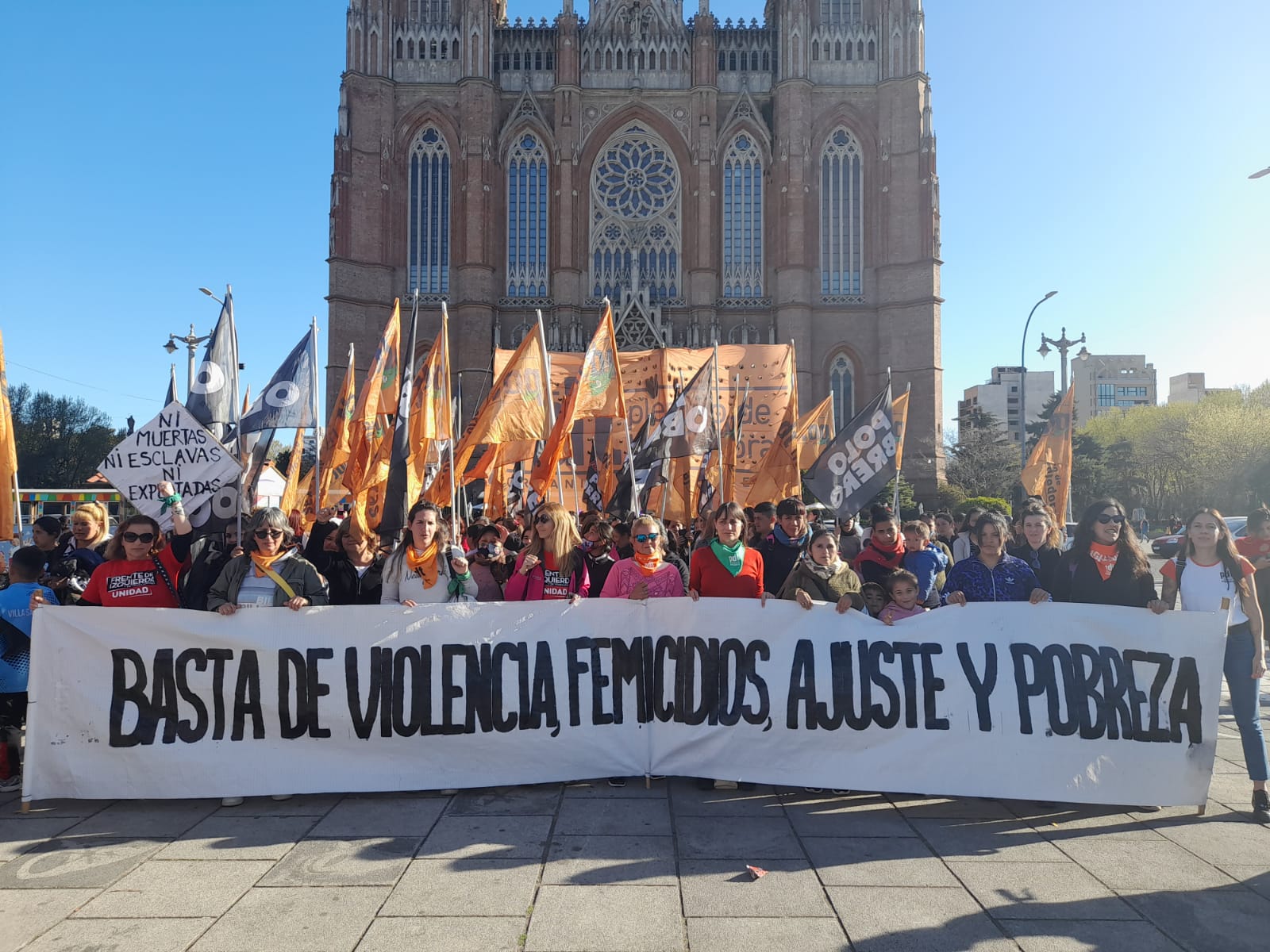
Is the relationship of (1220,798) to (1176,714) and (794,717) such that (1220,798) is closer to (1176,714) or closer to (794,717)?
(1176,714)

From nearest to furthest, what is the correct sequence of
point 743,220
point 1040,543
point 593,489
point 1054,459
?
point 1040,543
point 1054,459
point 593,489
point 743,220

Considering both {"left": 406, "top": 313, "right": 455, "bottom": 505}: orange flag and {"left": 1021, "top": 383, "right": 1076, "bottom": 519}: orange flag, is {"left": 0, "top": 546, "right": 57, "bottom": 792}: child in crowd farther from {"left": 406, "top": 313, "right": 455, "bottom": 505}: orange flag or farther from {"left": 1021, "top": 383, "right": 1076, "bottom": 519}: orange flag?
{"left": 1021, "top": 383, "right": 1076, "bottom": 519}: orange flag

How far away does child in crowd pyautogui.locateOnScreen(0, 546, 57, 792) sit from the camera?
16.5 ft

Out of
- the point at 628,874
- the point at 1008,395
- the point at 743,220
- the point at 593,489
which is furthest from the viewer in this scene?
the point at 1008,395

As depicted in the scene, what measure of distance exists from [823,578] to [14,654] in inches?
199

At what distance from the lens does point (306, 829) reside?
174 inches

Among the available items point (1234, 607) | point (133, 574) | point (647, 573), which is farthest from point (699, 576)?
point (133, 574)

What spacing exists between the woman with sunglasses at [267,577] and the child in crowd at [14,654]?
1145 millimetres

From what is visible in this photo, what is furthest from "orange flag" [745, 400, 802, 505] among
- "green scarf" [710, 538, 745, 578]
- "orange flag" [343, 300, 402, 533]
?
"green scarf" [710, 538, 745, 578]

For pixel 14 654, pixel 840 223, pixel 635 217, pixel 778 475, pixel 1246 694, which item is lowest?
pixel 1246 694

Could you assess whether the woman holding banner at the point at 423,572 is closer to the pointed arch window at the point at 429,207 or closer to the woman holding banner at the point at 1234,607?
the woman holding banner at the point at 1234,607

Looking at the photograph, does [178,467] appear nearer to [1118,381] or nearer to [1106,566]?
[1106,566]

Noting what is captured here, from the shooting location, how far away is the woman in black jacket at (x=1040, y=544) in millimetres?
5785

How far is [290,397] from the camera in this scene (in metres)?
8.36
